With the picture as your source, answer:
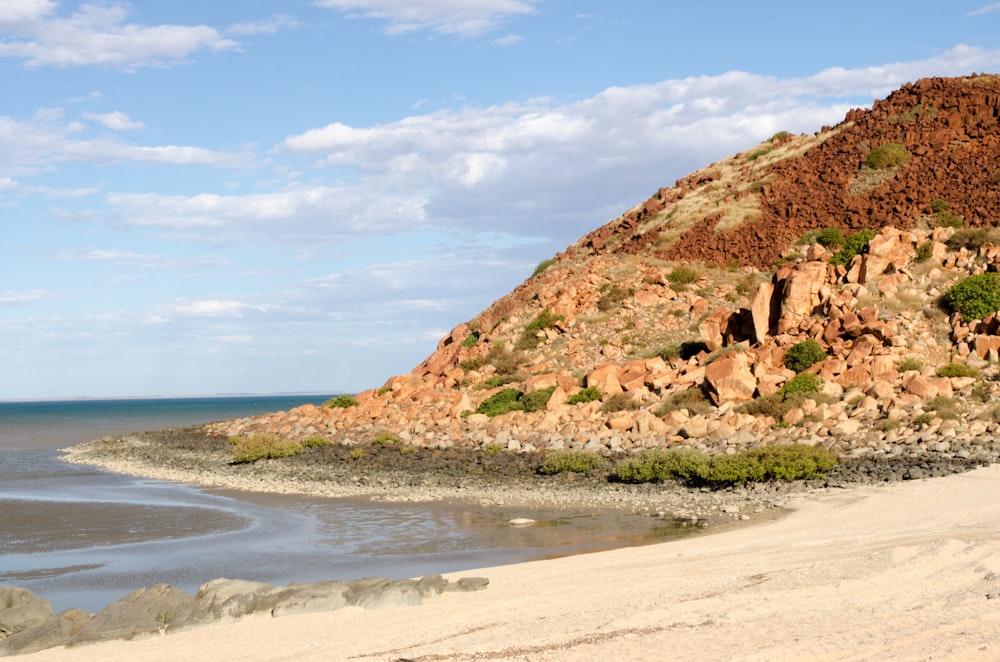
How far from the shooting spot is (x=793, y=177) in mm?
50781

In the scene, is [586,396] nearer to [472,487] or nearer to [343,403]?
[472,487]

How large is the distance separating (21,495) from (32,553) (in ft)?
39.7

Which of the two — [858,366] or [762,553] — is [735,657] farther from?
[858,366]

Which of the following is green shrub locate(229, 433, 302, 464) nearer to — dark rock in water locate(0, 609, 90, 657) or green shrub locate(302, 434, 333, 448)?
green shrub locate(302, 434, 333, 448)

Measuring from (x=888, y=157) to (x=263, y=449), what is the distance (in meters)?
34.7

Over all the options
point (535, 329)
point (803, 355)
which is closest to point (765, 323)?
point (803, 355)

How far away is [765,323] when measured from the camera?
3259cm

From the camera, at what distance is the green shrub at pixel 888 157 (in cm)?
4744

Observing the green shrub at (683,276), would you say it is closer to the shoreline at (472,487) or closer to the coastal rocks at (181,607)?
the shoreline at (472,487)

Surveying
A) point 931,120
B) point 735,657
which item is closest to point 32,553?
point 735,657

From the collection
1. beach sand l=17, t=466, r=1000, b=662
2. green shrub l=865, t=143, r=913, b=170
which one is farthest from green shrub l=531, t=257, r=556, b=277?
beach sand l=17, t=466, r=1000, b=662

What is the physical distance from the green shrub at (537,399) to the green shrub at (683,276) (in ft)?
39.4

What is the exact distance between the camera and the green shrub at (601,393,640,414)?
31750mm

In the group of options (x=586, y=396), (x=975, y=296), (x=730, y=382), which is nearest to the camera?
(x=975, y=296)
